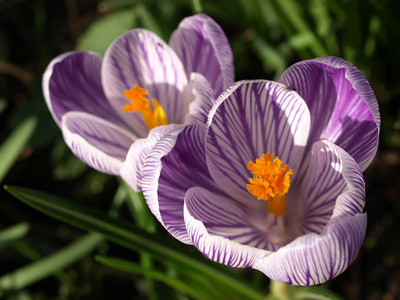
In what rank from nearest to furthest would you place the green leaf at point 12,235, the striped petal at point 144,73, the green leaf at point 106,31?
the striped petal at point 144,73
the green leaf at point 12,235
the green leaf at point 106,31

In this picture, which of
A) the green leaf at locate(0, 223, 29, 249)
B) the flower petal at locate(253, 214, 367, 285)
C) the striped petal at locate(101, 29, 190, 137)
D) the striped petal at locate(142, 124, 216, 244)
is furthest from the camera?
the green leaf at locate(0, 223, 29, 249)

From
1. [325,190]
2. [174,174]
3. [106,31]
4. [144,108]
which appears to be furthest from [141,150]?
Answer: [106,31]

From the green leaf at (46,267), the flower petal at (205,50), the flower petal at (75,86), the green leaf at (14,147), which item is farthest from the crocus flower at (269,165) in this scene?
the green leaf at (14,147)

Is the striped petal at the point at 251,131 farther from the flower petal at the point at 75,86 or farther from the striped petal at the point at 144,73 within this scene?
the flower petal at the point at 75,86

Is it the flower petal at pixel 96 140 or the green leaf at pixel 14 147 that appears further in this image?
the green leaf at pixel 14 147

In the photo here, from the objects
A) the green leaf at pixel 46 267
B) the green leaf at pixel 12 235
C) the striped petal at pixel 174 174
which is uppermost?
the striped petal at pixel 174 174

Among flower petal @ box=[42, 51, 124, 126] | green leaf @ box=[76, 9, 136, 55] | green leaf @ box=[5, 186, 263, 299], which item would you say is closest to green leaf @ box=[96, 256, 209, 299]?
green leaf @ box=[5, 186, 263, 299]

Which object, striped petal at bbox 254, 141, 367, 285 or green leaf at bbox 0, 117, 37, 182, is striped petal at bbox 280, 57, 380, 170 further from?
green leaf at bbox 0, 117, 37, 182
